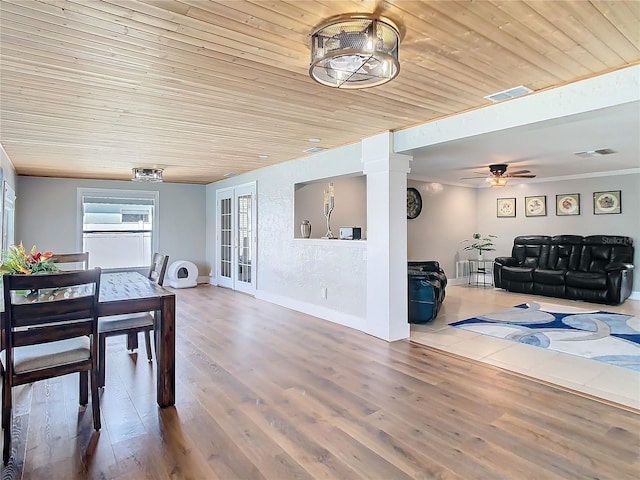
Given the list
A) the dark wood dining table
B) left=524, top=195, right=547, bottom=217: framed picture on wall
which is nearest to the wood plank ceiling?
the dark wood dining table

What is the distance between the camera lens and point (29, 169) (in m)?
6.54

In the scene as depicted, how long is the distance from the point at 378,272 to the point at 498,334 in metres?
1.54

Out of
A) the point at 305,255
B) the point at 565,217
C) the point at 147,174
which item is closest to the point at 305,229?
the point at 305,255

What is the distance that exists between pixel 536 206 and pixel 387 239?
537 cm

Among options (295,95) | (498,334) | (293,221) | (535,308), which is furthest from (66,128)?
(535,308)

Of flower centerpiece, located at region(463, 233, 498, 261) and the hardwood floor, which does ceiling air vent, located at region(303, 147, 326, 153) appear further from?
flower centerpiece, located at region(463, 233, 498, 261)

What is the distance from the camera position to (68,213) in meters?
7.59

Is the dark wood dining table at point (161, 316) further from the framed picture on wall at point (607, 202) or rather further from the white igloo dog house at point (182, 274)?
the framed picture on wall at point (607, 202)

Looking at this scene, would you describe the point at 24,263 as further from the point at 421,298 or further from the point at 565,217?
the point at 565,217

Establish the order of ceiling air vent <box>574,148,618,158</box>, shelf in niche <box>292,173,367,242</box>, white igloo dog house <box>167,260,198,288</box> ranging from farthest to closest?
white igloo dog house <box>167,260,198,288</box> → shelf in niche <box>292,173,367,242</box> → ceiling air vent <box>574,148,618,158</box>

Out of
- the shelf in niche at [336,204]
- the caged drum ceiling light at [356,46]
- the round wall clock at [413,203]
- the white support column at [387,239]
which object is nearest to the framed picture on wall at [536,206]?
the round wall clock at [413,203]

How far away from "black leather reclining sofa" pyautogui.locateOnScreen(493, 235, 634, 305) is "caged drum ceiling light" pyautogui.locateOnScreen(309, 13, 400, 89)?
19.4 feet

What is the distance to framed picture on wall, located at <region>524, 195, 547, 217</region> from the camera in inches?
313

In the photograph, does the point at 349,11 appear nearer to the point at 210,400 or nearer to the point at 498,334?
the point at 210,400
